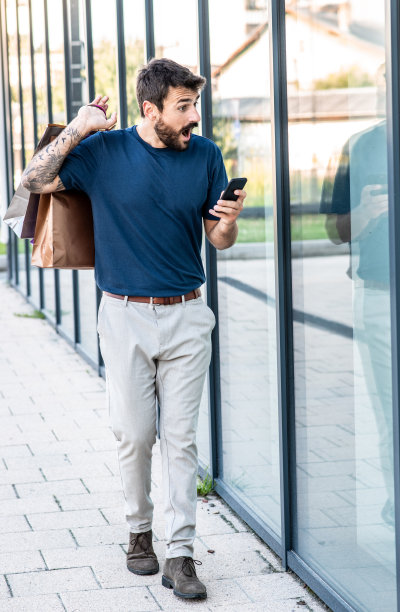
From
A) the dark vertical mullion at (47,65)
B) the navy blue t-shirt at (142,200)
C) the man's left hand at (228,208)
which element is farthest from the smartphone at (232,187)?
the dark vertical mullion at (47,65)

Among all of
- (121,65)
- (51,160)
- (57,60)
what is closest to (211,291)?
(51,160)

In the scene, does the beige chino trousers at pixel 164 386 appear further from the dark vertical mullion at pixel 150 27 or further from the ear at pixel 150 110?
the dark vertical mullion at pixel 150 27

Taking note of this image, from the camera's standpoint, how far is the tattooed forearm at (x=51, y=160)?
3.70 m

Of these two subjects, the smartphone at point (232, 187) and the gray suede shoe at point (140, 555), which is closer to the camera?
the smartphone at point (232, 187)

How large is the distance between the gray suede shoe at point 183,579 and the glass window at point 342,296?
1.49 feet

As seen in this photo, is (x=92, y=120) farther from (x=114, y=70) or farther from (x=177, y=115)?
(x=114, y=70)

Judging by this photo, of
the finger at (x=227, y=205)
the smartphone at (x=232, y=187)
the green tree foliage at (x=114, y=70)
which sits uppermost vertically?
the green tree foliage at (x=114, y=70)

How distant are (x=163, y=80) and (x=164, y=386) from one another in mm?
1177

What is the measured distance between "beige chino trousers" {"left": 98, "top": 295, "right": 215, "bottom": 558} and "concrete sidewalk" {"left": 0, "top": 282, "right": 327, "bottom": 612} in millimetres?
273

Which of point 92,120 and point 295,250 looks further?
point 295,250

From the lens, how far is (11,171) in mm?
14391

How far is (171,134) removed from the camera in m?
3.71

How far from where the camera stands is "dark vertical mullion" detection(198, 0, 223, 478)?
16.2 feet

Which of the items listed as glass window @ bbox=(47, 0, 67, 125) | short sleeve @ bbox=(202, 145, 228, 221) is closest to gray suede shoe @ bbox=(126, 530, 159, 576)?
short sleeve @ bbox=(202, 145, 228, 221)
